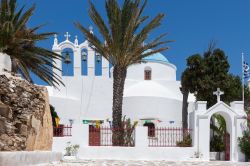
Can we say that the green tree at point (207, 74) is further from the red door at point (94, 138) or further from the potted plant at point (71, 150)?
the potted plant at point (71, 150)

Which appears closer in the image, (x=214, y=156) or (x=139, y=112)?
(x=214, y=156)

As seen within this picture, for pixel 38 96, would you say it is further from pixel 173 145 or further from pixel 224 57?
pixel 224 57

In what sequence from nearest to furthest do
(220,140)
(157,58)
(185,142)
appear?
1. (185,142)
2. (220,140)
3. (157,58)

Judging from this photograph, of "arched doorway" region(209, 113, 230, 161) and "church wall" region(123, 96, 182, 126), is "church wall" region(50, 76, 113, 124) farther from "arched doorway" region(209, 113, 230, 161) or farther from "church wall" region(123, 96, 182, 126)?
"arched doorway" region(209, 113, 230, 161)

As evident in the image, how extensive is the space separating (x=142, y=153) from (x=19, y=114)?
12491 millimetres

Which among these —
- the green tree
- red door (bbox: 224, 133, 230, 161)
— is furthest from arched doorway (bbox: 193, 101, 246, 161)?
the green tree

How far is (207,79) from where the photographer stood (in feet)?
99.9

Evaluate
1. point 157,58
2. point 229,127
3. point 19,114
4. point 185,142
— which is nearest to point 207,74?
point 229,127

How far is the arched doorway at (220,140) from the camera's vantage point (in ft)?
69.2

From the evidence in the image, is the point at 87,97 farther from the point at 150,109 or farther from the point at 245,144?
the point at 245,144

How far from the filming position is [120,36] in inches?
845

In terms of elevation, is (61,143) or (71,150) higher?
(61,143)

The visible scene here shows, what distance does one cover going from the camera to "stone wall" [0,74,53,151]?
7625mm

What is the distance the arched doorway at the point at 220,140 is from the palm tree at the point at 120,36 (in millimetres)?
5009
